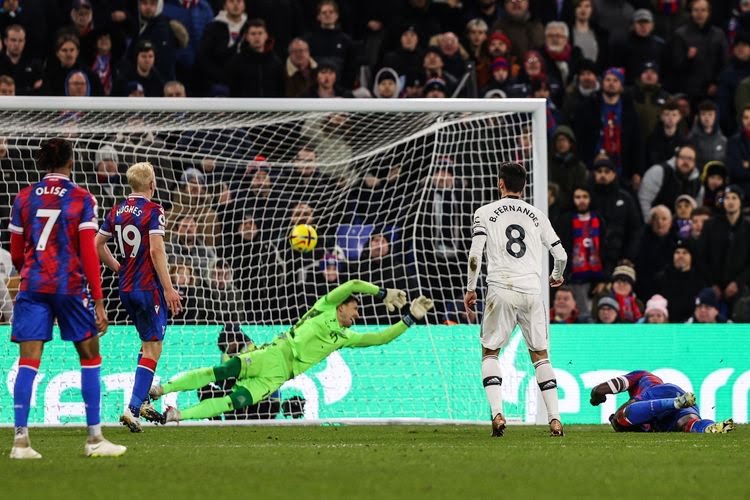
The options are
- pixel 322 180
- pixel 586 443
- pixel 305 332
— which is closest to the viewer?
pixel 586 443

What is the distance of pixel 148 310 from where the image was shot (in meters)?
11.2

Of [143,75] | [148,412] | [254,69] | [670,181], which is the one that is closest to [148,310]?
[148,412]

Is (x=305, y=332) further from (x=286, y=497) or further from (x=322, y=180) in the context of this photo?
(x=286, y=497)

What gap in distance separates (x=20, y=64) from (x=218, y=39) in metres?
2.35

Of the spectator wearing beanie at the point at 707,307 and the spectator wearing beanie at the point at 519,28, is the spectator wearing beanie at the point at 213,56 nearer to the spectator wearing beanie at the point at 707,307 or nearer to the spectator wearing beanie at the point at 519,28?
the spectator wearing beanie at the point at 519,28

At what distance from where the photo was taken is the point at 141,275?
11141mm

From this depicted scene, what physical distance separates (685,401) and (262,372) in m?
3.64

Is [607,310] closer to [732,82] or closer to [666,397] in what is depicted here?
[666,397]

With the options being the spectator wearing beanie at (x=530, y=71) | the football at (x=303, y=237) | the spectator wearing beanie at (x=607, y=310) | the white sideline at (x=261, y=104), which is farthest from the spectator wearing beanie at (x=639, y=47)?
the football at (x=303, y=237)

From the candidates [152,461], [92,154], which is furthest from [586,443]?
[92,154]

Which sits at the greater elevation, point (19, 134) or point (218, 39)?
point (218, 39)

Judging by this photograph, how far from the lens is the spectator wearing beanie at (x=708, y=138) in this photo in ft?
56.7

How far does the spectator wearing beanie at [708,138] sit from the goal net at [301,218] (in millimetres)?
3405

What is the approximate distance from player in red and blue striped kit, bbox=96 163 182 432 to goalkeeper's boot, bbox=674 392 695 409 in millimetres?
3977
